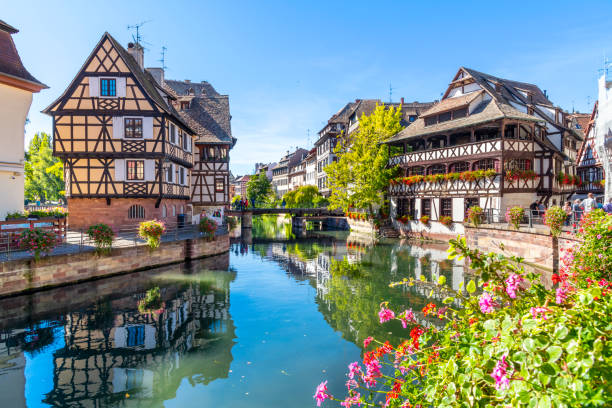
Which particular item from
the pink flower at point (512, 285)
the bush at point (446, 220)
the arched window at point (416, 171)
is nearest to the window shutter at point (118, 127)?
the arched window at point (416, 171)

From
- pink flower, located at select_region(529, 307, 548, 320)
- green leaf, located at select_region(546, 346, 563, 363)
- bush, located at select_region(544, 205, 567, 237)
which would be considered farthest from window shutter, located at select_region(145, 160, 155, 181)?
green leaf, located at select_region(546, 346, 563, 363)

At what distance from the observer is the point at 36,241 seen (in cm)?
1390

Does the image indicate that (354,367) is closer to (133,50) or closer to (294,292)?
(294,292)

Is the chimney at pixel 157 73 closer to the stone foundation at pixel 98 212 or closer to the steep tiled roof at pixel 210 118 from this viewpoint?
the steep tiled roof at pixel 210 118

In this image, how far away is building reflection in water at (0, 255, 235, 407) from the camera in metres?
7.50

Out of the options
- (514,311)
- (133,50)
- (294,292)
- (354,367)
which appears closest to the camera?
(514,311)

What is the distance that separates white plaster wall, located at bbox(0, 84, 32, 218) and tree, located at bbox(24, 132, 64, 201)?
31.1 meters

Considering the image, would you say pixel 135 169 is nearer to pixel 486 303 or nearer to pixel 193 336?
pixel 193 336

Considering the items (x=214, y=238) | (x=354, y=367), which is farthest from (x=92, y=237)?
(x=354, y=367)

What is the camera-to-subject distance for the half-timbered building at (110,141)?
899 inches

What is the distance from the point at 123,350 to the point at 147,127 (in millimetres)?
17341

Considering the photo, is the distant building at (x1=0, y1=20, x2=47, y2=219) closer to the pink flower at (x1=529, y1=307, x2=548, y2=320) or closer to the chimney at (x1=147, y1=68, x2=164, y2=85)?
the chimney at (x1=147, y1=68, x2=164, y2=85)

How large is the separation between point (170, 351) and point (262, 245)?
2258 cm

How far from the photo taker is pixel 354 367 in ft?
11.6
